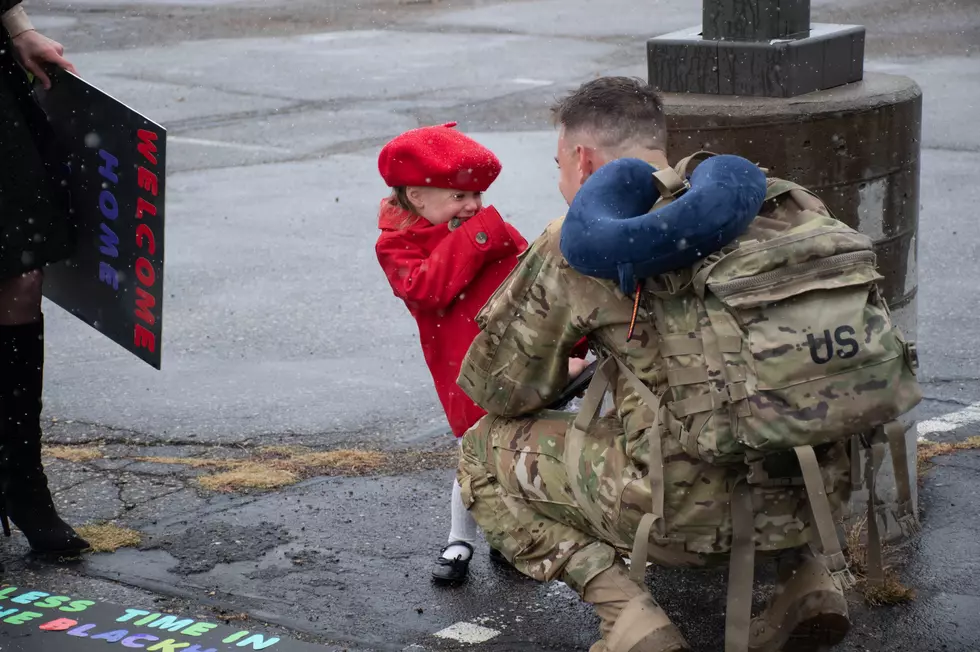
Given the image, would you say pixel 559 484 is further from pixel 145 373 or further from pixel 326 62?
pixel 326 62

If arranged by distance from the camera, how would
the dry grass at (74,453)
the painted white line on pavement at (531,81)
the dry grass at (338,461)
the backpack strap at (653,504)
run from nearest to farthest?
the backpack strap at (653,504), the dry grass at (338,461), the dry grass at (74,453), the painted white line on pavement at (531,81)

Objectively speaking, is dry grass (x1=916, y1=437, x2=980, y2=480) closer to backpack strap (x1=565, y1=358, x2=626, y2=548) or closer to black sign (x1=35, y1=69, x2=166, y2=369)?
backpack strap (x1=565, y1=358, x2=626, y2=548)

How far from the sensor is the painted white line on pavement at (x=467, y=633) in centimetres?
354

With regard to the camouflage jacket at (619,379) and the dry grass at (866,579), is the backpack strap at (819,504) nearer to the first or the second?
the camouflage jacket at (619,379)

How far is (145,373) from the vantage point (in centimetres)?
622

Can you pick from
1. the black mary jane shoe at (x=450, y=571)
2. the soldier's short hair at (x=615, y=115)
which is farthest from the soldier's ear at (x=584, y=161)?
the black mary jane shoe at (x=450, y=571)

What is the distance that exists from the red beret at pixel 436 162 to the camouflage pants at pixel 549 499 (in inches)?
29.9

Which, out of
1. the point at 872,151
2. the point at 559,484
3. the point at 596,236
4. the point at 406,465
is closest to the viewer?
the point at 596,236

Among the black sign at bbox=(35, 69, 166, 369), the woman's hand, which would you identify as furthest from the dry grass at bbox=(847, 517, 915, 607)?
the woman's hand

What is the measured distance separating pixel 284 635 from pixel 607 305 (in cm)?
126

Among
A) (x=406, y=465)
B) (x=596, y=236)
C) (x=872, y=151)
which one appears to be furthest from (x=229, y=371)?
(x=596, y=236)

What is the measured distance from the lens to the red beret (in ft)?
12.6

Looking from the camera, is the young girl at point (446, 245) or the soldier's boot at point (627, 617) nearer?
the soldier's boot at point (627, 617)

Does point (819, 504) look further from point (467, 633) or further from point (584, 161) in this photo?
point (467, 633)
